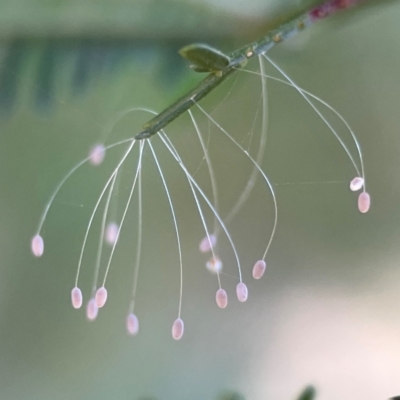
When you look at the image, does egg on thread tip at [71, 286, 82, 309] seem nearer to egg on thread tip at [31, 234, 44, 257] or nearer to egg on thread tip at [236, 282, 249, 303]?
egg on thread tip at [31, 234, 44, 257]

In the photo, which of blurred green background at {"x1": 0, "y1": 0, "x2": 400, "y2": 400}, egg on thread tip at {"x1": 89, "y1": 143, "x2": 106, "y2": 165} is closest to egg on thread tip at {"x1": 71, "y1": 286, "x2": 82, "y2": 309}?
blurred green background at {"x1": 0, "y1": 0, "x2": 400, "y2": 400}

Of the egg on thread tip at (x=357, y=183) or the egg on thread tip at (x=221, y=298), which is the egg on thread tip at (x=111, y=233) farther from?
the egg on thread tip at (x=357, y=183)

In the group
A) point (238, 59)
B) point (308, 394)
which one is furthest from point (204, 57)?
point (308, 394)

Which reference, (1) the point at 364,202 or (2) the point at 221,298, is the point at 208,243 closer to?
(2) the point at 221,298

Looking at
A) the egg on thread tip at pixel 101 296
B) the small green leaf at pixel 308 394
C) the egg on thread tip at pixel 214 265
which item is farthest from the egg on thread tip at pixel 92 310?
the small green leaf at pixel 308 394

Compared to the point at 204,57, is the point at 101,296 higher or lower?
lower

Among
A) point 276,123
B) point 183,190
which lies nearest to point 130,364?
point 183,190
